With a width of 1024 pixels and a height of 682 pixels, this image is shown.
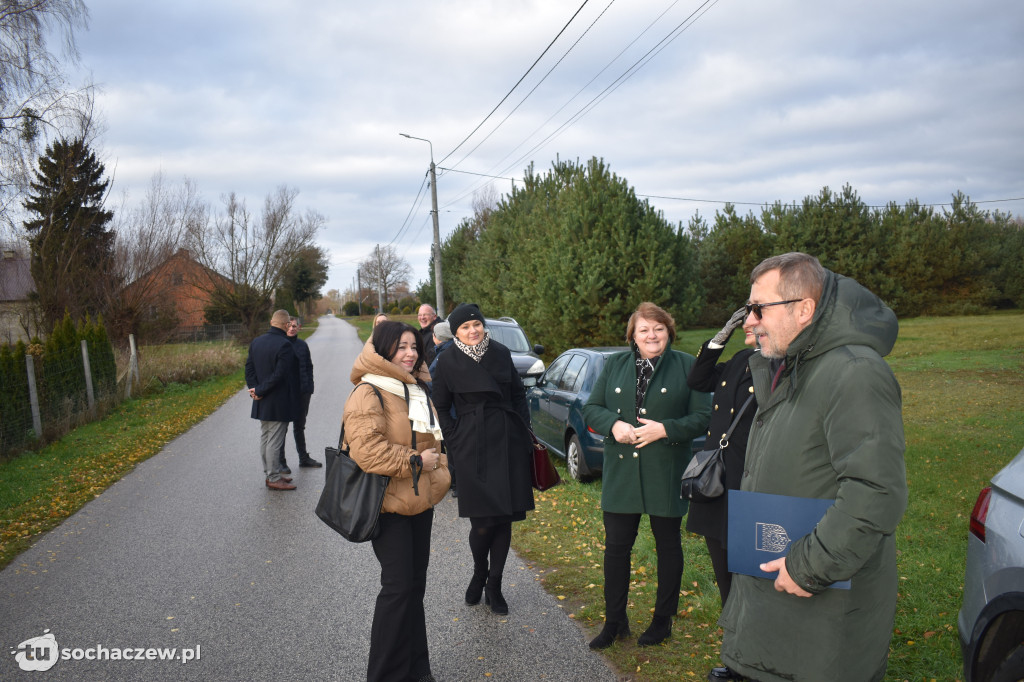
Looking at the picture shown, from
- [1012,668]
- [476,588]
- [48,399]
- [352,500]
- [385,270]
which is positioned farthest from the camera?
[385,270]

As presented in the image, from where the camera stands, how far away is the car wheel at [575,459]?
761 centimetres

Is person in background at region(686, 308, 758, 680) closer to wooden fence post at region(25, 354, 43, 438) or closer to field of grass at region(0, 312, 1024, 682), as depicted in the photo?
field of grass at region(0, 312, 1024, 682)

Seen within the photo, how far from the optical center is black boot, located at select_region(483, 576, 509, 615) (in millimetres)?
4406

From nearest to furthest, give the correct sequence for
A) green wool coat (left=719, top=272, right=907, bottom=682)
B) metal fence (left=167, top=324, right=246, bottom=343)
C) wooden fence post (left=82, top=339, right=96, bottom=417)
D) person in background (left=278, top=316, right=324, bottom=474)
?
green wool coat (left=719, top=272, right=907, bottom=682) < person in background (left=278, top=316, right=324, bottom=474) < wooden fence post (left=82, top=339, right=96, bottom=417) < metal fence (left=167, top=324, right=246, bottom=343)

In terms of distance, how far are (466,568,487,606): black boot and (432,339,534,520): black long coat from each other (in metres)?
0.57

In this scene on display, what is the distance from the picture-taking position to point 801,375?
2.16 m

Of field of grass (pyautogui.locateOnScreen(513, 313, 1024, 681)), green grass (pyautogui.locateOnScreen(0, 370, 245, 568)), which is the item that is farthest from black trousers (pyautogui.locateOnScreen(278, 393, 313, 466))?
field of grass (pyautogui.locateOnScreen(513, 313, 1024, 681))

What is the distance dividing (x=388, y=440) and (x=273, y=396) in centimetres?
491

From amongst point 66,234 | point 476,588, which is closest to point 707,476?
point 476,588

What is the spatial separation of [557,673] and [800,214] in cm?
3768

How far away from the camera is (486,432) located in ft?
14.0

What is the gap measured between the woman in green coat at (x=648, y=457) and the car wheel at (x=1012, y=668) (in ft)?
5.54

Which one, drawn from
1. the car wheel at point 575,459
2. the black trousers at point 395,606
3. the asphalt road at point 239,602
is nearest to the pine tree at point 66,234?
the asphalt road at point 239,602

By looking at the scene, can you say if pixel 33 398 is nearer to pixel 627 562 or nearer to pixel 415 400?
pixel 415 400
